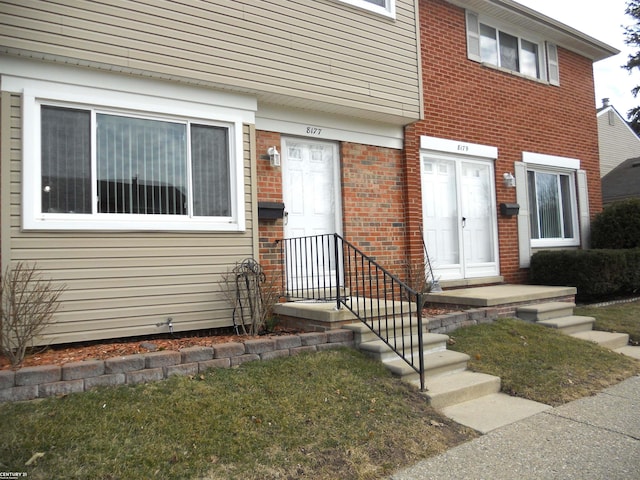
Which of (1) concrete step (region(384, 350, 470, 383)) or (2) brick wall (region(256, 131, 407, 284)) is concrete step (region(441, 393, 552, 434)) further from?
(2) brick wall (region(256, 131, 407, 284))

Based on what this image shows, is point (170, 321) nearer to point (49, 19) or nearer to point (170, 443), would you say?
point (170, 443)

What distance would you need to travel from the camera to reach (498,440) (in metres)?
3.96

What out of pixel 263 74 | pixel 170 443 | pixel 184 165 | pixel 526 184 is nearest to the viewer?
pixel 170 443

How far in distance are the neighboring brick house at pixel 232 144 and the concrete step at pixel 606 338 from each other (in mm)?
2478

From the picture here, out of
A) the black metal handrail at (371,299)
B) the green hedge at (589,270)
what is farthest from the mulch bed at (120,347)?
the green hedge at (589,270)

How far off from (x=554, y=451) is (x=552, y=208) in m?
8.47

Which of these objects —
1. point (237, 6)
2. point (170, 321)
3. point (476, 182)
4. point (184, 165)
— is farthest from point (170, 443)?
point (476, 182)

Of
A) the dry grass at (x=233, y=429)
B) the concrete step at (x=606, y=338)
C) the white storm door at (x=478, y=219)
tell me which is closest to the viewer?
the dry grass at (x=233, y=429)

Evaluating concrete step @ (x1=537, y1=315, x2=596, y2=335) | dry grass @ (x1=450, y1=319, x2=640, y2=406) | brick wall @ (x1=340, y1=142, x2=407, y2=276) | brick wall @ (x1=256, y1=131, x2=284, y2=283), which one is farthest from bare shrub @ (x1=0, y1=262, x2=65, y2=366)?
concrete step @ (x1=537, y1=315, x2=596, y2=335)

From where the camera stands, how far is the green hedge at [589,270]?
360 inches

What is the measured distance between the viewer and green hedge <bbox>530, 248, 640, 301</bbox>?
30.0 ft

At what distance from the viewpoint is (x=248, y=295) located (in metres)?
5.58

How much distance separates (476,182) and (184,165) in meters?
6.01

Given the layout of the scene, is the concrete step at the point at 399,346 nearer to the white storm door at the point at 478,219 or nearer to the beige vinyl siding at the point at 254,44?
the beige vinyl siding at the point at 254,44
